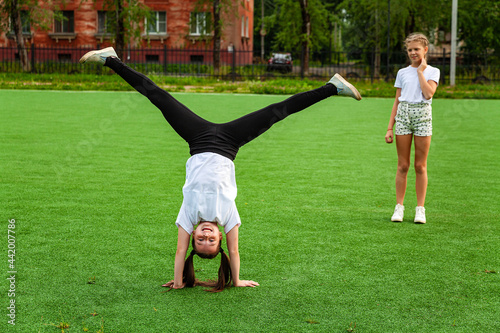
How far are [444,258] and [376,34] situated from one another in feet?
109

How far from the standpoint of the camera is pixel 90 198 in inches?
293

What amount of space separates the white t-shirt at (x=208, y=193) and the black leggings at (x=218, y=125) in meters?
0.16

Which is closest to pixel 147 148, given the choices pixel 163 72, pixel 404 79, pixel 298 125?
pixel 298 125

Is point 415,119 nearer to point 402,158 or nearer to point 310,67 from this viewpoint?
point 402,158

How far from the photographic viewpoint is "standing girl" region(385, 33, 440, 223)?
609 centimetres

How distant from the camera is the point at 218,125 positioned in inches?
186

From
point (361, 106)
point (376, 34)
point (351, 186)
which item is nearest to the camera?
point (351, 186)

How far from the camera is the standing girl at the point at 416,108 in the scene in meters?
6.09

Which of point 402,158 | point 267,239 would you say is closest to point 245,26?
point 402,158

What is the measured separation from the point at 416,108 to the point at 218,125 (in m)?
2.51

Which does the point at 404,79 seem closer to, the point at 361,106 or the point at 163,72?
the point at 361,106

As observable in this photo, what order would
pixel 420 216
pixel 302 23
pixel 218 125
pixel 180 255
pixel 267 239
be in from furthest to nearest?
pixel 302 23, pixel 420 216, pixel 267 239, pixel 218 125, pixel 180 255

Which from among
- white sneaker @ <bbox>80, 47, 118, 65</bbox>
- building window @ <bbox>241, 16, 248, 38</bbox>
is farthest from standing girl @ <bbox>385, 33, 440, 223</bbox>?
building window @ <bbox>241, 16, 248, 38</bbox>

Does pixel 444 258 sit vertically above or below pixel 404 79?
below
